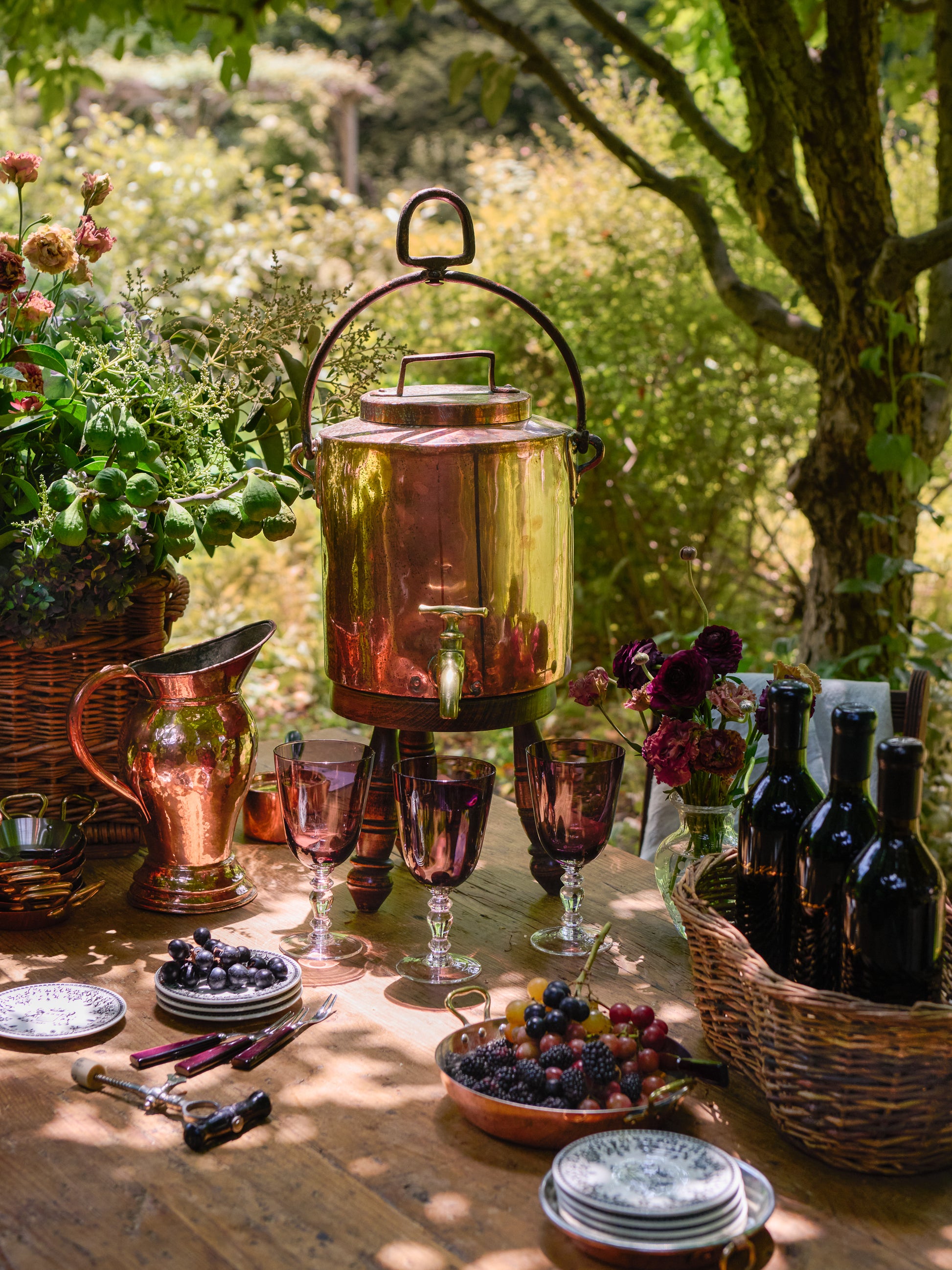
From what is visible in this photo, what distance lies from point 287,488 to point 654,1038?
0.87 metres

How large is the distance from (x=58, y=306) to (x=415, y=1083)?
1.11 metres

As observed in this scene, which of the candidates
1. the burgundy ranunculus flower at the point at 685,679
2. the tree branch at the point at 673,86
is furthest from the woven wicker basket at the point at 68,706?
the tree branch at the point at 673,86

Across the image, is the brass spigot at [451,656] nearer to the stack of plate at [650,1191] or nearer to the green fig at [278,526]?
the green fig at [278,526]

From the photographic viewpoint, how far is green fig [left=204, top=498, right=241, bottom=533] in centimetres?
156

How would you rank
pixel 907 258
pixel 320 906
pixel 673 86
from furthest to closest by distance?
1. pixel 673 86
2. pixel 907 258
3. pixel 320 906

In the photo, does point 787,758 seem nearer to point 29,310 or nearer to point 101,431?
point 101,431

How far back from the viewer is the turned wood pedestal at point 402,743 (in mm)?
1563

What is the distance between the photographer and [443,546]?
1.50 m

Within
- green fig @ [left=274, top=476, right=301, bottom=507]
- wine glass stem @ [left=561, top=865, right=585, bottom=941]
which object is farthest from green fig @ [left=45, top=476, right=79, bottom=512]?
wine glass stem @ [left=561, top=865, right=585, bottom=941]

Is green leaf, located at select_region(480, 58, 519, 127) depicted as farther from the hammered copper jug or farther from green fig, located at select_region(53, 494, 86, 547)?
green fig, located at select_region(53, 494, 86, 547)

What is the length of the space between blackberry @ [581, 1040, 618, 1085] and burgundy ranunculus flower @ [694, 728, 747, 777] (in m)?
0.38

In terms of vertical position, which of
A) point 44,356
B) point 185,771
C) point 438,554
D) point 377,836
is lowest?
point 377,836

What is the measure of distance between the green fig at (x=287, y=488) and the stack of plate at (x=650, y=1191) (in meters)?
0.94

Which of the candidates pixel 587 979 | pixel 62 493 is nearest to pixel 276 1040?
pixel 587 979
